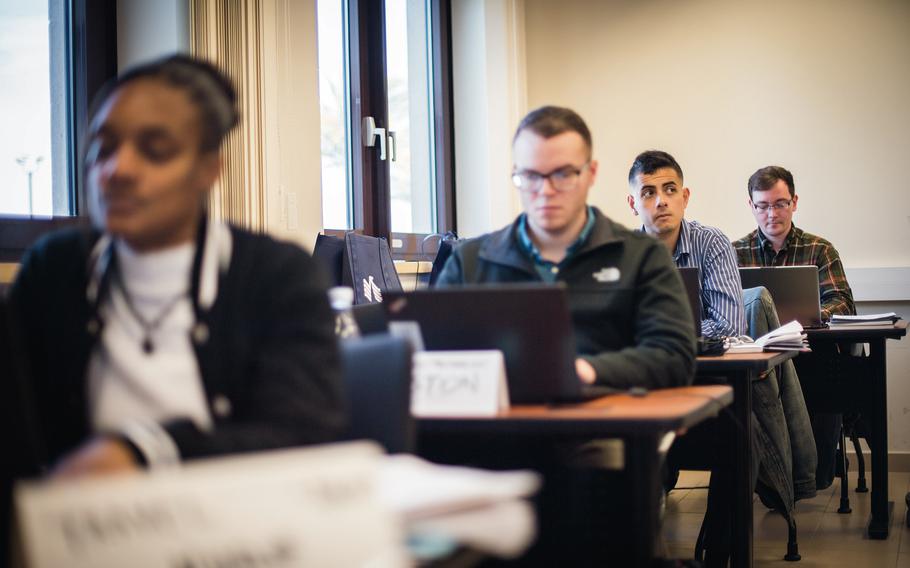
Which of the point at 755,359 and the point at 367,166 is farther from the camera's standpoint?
the point at 367,166

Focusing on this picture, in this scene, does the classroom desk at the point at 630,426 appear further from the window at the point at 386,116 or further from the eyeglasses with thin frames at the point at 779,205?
the eyeglasses with thin frames at the point at 779,205

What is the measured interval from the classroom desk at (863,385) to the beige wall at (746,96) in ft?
5.28

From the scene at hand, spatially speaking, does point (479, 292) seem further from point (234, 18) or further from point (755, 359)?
point (234, 18)

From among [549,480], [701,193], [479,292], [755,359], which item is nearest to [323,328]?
[479,292]

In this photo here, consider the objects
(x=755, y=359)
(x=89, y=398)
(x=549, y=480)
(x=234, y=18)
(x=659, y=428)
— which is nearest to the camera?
(x=89, y=398)

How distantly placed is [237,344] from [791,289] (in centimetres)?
349

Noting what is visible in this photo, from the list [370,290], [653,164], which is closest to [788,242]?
[653,164]

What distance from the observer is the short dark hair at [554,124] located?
8.26 ft

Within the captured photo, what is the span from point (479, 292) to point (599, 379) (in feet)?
1.34

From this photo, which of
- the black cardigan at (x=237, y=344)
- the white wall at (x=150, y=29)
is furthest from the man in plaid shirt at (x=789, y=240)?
the black cardigan at (x=237, y=344)

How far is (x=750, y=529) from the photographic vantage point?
3.01 metres

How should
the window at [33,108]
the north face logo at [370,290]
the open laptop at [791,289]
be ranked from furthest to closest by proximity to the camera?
the open laptop at [791,289] → the north face logo at [370,290] → the window at [33,108]

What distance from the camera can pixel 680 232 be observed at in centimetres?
416

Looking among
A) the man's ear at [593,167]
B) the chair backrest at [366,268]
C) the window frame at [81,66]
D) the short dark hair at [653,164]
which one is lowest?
the chair backrest at [366,268]
